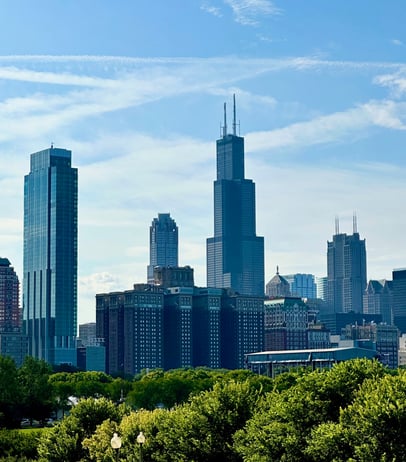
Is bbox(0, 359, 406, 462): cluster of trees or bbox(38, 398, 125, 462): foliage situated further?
bbox(38, 398, 125, 462): foliage

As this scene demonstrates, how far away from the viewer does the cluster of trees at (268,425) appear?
222 ft

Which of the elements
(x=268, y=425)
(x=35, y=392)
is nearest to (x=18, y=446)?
(x=268, y=425)

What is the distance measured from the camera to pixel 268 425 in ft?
244

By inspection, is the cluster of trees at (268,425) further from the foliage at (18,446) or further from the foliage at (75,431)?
the foliage at (18,446)

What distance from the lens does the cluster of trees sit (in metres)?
67.6

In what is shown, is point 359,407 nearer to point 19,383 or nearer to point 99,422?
point 99,422

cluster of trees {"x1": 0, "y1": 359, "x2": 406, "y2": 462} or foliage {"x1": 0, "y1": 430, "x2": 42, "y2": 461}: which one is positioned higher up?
cluster of trees {"x1": 0, "y1": 359, "x2": 406, "y2": 462}

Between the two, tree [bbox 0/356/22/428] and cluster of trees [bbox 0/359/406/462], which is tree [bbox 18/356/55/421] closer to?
tree [bbox 0/356/22/428]

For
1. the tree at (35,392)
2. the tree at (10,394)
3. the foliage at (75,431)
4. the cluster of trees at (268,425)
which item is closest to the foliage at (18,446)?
the cluster of trees at (268,425)

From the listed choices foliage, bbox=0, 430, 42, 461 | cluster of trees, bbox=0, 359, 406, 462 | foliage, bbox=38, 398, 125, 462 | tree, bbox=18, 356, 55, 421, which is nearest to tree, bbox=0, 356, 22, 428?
tree, bbox=18, 356, 55, 421

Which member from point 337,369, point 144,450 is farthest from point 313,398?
point 144,450

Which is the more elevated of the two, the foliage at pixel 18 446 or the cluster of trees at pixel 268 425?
the cluster of trees at pixel 268 425

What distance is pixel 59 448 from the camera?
89.3 meters

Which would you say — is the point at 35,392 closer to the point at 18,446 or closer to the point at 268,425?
the point at 18,446
